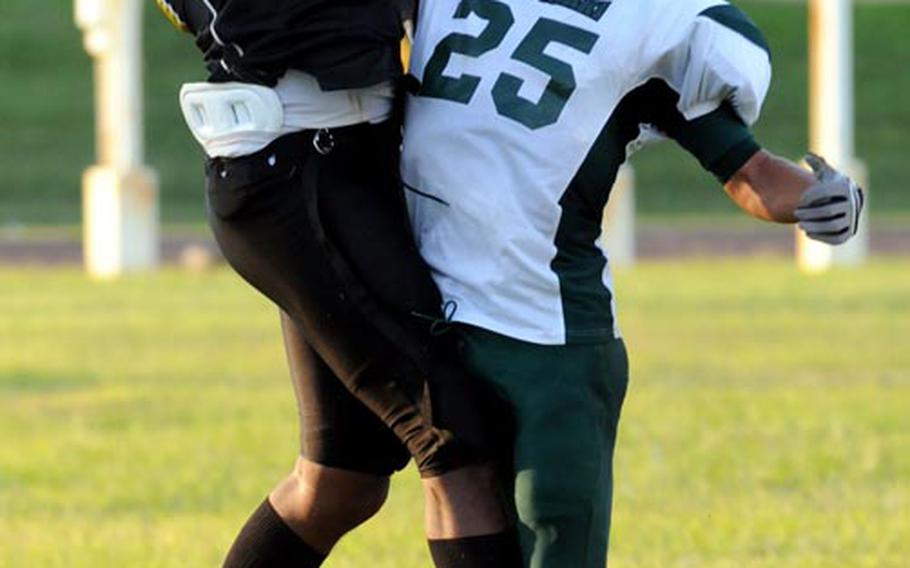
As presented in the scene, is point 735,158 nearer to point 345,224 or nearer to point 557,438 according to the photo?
point 557,438

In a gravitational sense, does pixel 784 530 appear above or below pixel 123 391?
above

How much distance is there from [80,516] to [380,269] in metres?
3.73

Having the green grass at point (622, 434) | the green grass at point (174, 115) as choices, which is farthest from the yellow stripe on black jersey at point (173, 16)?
the green grass at point (174, 115)

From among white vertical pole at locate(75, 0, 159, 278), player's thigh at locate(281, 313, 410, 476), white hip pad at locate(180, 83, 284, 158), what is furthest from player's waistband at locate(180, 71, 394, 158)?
white vertical pole at locate(75, 0, 159, 278)

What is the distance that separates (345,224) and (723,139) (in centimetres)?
74

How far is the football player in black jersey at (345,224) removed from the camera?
4711 mm

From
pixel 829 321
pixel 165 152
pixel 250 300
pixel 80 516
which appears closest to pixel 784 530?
pixel 80 516

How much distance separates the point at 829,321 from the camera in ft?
51.0

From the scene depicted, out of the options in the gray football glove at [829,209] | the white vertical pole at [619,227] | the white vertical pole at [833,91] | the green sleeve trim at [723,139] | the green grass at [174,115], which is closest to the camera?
the gray football glove at [829,209]

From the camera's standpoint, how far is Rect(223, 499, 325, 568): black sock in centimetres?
530

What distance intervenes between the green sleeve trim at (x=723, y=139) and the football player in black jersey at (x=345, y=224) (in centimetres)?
59

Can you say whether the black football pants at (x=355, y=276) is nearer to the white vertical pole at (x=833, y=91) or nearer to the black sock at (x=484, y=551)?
the black sock at (x=484, y=551)

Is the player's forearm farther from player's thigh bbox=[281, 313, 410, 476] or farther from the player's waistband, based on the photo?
player's thigh bbox=[281, 313, 410, 476]

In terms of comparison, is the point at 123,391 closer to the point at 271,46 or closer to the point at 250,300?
the point at 250,300
